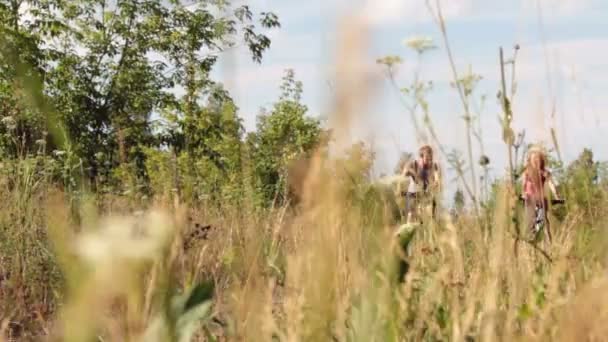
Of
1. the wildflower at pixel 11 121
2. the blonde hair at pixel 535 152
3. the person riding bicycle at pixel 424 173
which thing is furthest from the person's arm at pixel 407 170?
the wildflower at pixel 11 121

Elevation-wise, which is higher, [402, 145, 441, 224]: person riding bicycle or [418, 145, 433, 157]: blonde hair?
[418, 145, 433, 157]: blonde hair

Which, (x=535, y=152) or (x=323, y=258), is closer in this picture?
(x=323, y=258)

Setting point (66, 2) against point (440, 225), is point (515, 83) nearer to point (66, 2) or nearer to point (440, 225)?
point (440, 225)

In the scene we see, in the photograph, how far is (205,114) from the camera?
3.93 feet

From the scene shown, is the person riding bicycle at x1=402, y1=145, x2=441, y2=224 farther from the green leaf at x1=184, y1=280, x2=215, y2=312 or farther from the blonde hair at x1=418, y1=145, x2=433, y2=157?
the green leaf at x1=184, y1=280, x2=215, y2=312

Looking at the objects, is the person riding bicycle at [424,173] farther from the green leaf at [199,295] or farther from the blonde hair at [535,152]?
the green leaf at [199,295]

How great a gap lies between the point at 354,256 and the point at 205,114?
299 mm

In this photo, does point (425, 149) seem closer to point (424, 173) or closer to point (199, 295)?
point (424, 173)

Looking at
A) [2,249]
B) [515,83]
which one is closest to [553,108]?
[515,83]

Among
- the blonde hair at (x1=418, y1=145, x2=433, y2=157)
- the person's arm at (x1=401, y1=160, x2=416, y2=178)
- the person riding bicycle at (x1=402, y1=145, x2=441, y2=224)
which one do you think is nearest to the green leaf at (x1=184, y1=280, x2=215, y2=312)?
the person's arm at (x1=401, y1=160, x2=416, y2=178)

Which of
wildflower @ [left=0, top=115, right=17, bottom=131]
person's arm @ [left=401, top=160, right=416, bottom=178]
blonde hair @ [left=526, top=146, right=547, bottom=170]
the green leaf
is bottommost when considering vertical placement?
the green leaf

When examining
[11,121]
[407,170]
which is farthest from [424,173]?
[11,121]

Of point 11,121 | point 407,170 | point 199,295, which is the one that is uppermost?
point 11,121

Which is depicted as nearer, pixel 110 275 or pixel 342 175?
pixel 110 275
